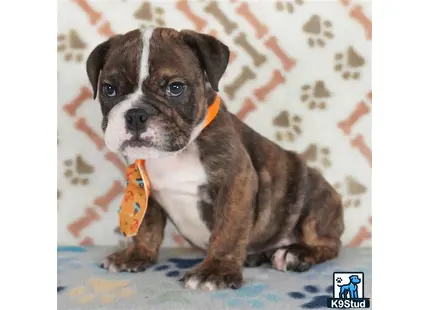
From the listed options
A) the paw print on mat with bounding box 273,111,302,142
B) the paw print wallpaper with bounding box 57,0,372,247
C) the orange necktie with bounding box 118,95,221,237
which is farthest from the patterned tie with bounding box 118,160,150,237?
the paw print on mat with bounding box 273,111,302,142

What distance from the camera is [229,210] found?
2.61m

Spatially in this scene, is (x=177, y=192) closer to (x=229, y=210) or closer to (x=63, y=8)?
(x=229, y=210)

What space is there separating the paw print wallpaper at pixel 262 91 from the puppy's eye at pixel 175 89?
78 centimetres

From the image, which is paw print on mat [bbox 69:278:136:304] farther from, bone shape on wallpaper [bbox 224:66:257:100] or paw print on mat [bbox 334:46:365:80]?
paw print on mat [bbox 334:46:365:80]

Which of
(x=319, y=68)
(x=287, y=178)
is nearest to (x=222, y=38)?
(x=319, y=68)

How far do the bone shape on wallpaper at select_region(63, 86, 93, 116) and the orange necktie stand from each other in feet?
2.21

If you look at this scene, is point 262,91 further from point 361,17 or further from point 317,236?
point 317,236

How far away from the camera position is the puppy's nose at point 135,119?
2.30 m

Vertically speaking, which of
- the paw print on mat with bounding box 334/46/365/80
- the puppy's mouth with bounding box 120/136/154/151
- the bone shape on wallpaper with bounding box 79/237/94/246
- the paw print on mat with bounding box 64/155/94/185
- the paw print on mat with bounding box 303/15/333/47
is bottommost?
the bone shape on wallpaper with bounding box 79/237/94/246

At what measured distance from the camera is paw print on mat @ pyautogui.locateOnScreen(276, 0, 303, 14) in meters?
3.02

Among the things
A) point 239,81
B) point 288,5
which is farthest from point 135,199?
point 288,5

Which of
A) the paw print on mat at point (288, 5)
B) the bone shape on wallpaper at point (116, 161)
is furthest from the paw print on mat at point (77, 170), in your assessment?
the paw print on mat at point (288, 5)

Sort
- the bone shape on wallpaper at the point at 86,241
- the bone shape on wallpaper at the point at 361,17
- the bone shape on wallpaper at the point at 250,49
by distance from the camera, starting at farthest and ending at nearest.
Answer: the bone shape on wallpaper at the point at 86,241 < the bone shape on wallpaper at the point at 250,49 < the bone shape on wallpaper at the point at 361,17

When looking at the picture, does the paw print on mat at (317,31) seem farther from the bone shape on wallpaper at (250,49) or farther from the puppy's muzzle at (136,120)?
the puppy's muzzle at (136,120)
